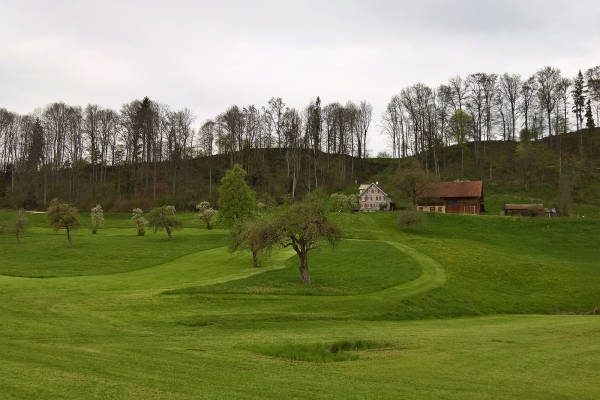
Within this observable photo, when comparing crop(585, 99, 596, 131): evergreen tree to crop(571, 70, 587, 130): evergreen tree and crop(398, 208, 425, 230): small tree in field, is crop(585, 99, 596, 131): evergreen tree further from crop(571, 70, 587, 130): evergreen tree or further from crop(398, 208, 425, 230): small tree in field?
crop(398, 208, 425, 230): small tree in field

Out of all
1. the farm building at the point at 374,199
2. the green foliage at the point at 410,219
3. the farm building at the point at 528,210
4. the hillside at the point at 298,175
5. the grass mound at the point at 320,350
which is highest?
the hillside at the point at 298,175

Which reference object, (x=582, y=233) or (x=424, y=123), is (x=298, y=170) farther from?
(x=582, y=233)

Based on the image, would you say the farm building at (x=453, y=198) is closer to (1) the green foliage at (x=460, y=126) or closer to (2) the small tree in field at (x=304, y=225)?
(1) the green foliage at (x=460, y=126)

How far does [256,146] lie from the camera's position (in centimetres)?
10888

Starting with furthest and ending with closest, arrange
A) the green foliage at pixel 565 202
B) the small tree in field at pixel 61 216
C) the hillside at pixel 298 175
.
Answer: the hillside at pixel 298 175, the green foliage at pixel 565 202, the small tree in field at pixel 61 216

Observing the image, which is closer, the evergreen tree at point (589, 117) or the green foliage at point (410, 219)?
the green foliage at point (410, 219)

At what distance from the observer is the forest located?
9494 centimetres

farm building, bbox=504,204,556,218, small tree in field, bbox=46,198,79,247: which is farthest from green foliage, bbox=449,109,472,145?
small tree in field, bbox=46,198,79,247

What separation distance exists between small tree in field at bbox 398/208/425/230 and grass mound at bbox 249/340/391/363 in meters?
48.6

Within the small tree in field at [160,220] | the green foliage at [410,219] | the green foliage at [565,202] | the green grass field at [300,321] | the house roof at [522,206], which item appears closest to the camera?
the green grass field at [300,321]

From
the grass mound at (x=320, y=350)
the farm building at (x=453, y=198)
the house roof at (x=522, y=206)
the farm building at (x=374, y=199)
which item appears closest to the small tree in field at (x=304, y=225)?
the grass mound at (x=320, y=350)

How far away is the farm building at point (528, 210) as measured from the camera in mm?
70375

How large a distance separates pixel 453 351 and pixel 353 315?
9.51 meters

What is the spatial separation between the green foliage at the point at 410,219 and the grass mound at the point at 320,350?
159 ft
